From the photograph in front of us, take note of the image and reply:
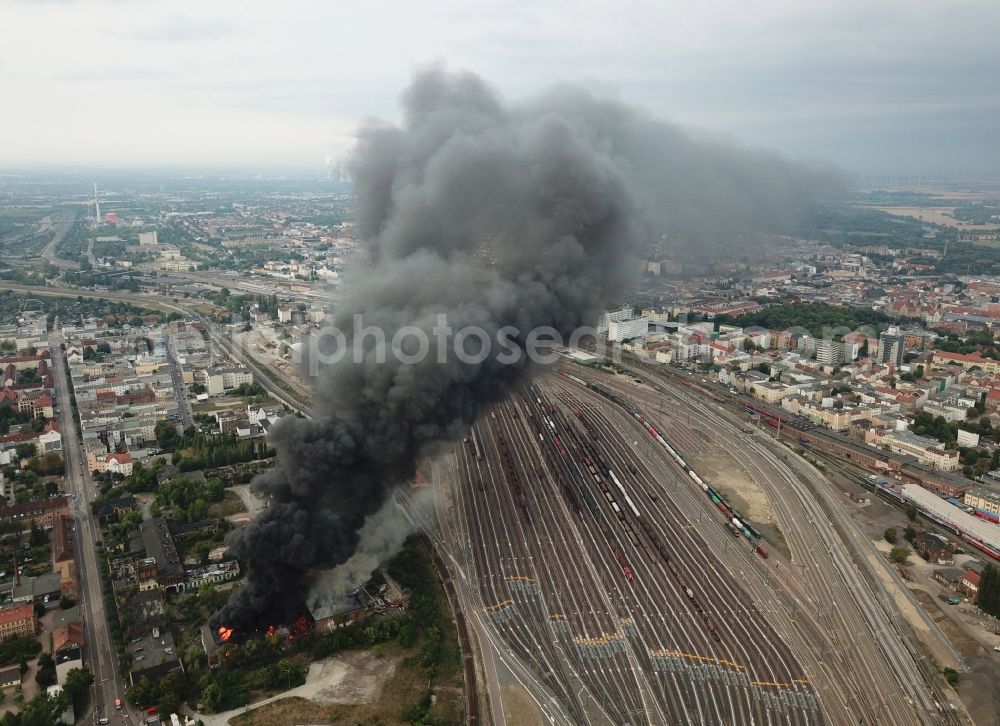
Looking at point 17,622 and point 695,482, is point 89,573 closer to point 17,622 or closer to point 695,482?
point 17,622

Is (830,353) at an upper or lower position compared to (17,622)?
upper

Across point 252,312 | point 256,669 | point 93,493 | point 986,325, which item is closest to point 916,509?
point 256,669

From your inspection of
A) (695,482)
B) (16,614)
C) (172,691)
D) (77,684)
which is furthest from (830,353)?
(16,614)

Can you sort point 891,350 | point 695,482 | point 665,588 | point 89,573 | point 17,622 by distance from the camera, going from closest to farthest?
point 17,622
point 665,588
point 89,573
point 695,482
point 891,350

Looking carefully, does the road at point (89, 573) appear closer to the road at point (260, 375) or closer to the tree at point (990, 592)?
the road at point (260, 375)

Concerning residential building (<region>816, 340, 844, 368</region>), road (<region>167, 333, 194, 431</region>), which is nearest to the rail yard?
road (<region>167, 333, 194, 431</region>)

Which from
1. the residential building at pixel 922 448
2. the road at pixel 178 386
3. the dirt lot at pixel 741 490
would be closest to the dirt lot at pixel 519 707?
the dirt lot at pixel 741 490

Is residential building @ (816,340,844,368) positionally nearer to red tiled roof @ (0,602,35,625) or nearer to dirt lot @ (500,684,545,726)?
dirt lot @ (500,684,545,726)
